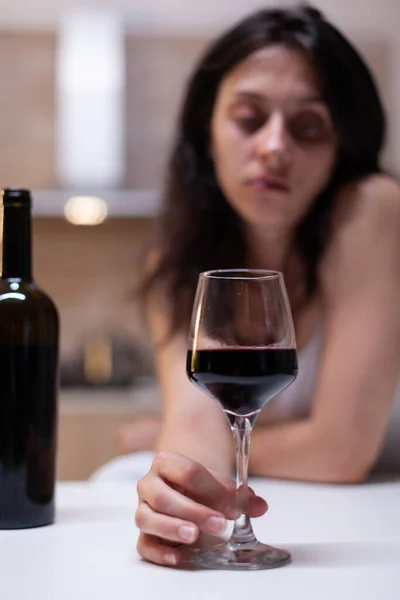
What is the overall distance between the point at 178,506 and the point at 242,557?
53 mm

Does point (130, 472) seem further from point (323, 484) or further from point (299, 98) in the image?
point (299, 98)

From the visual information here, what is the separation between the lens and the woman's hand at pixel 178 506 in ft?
1.86

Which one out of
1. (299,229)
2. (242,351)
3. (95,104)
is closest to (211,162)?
(299,229)

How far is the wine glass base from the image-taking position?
1.83 feet

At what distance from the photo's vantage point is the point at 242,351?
574 mm

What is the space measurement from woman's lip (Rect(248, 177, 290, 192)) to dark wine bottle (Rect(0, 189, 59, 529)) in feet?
0.91

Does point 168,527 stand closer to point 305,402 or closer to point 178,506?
point 178,506

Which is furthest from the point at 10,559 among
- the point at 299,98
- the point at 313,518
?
the point at 299,98

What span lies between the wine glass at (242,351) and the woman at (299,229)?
223mm

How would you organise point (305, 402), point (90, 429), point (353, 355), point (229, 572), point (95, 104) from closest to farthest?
1. point (229, 572)
2. point (353, 355)
3. point (305, 402)
4. point (90, 429)
5. point (95, 104)

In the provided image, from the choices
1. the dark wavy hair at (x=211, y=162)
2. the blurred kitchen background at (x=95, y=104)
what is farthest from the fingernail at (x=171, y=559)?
the blurred kitchen background at (x=95, y=104)

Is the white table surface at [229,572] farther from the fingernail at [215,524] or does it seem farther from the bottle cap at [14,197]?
the bottle cap at [14,197]

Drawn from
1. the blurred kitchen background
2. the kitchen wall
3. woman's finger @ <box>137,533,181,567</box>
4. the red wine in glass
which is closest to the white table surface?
woman's finger @ <box>137,533,181,567</box>

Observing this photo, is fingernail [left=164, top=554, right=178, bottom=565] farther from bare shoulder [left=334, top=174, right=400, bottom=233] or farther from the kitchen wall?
the kitchen wall
